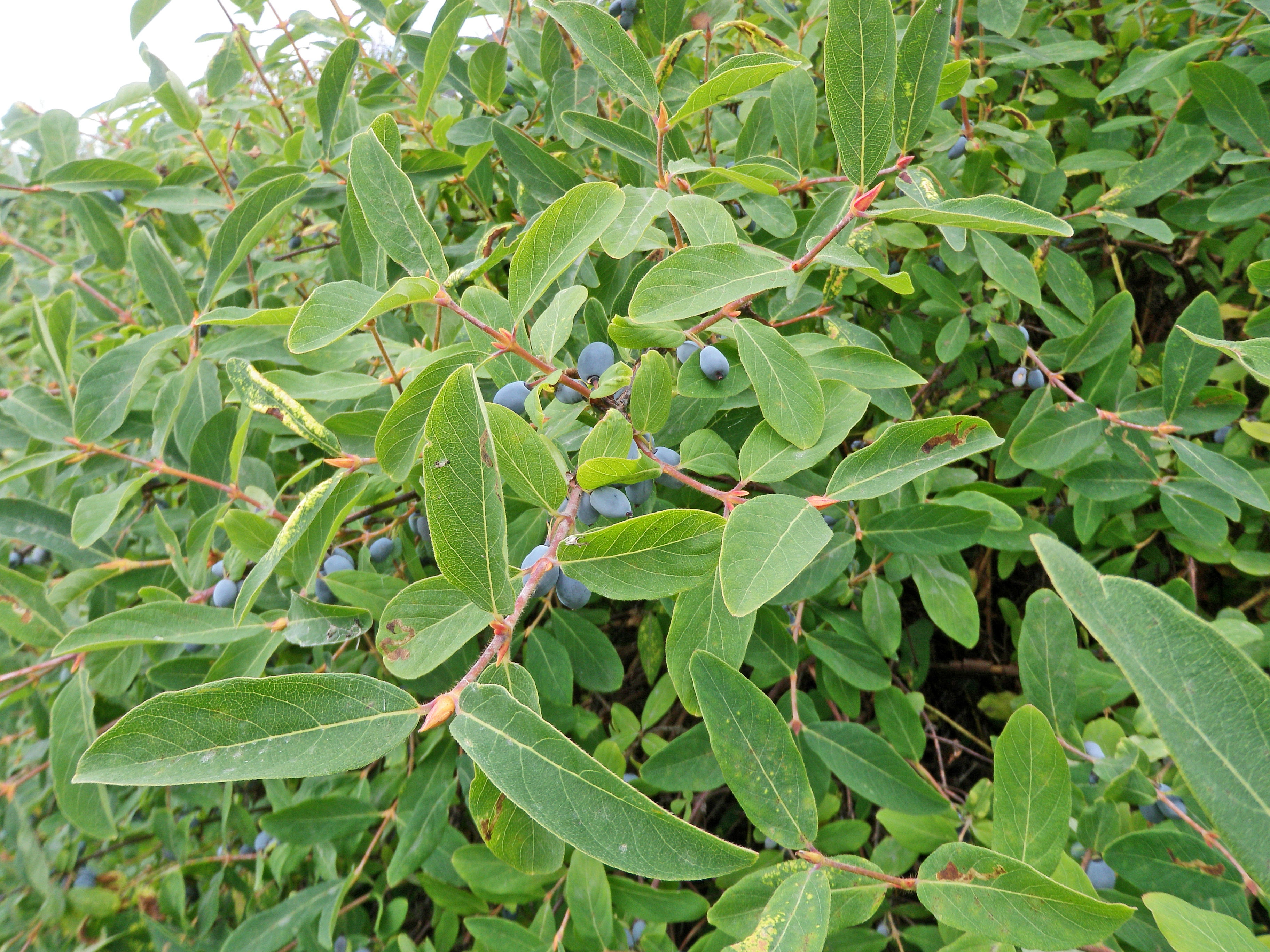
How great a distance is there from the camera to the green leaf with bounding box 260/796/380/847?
1.27 m

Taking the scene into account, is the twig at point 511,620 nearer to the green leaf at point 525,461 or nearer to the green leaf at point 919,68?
the green leaf at point 525,461

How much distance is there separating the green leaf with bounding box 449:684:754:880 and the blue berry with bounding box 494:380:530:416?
41 centimetres

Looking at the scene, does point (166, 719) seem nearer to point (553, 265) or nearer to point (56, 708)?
point (553, 265)

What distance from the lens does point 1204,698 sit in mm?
476

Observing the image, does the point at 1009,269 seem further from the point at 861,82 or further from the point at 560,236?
the point at 560,236

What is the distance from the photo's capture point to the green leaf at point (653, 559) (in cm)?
71

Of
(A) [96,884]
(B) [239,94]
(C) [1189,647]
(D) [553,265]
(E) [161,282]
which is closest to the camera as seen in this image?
(C) [1189,647]

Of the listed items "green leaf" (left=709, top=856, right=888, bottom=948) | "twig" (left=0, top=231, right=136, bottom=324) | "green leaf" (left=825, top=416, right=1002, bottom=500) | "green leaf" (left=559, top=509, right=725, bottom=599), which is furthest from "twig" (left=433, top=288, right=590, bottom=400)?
"twig" (left=0, top=231, right=136, bottom=324)

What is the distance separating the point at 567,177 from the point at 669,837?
1008mm

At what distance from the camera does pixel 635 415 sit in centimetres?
87

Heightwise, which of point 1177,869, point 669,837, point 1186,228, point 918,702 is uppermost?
point 669,837

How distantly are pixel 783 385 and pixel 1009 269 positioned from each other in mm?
662

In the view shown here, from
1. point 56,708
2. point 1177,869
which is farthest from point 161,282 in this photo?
point 1177,869

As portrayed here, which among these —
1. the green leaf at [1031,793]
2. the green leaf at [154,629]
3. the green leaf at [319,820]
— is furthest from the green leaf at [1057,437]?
the green leaf at [319,820]
